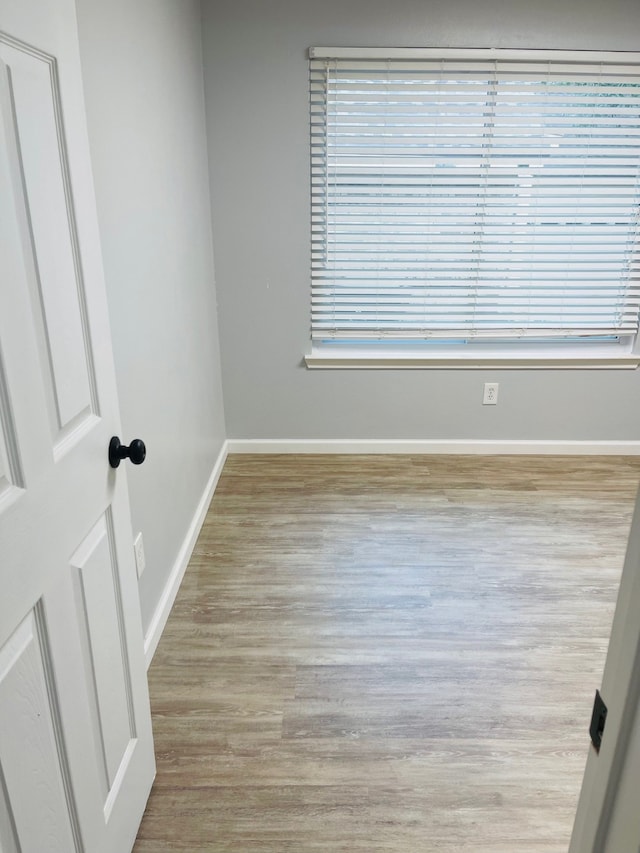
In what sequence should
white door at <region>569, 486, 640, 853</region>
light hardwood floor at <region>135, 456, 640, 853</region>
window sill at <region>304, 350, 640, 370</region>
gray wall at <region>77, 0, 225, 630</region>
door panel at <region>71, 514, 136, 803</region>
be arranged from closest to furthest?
white door at <region>569, 486, 640, 853</region>, door panel at <region>71, 514, 136, 803</region>, light hardwood floor at <region>135, 456, 640, 853</region>, gray wall at <region>77, 0, 225, 630</region>, window sill at <region>304, 350, 640, 370</region>

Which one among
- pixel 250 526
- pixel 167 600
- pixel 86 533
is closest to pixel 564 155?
pixel 250 526

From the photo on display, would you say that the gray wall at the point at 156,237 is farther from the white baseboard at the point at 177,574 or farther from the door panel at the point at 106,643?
the door panel at the point at 106,643

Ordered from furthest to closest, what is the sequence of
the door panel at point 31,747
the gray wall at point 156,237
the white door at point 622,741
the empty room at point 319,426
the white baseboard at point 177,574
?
the white baseboard at point 177,574 < the gray wall at point 156,237 < the empty room at point 319,426 < the door panel at point 31,747 < the white door at point 622,741

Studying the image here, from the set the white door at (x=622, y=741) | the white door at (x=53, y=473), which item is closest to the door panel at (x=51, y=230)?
the white door at (x=53, y=473)

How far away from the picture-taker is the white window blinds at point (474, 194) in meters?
2.93

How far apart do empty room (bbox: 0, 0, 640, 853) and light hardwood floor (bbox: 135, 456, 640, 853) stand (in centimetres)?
1

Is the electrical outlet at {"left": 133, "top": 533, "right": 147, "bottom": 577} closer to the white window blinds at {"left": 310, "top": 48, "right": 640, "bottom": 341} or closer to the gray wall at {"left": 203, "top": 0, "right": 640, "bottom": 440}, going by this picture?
the gray wall at {"left": 203, "top": 0, "right": 640, "bottom": 440}

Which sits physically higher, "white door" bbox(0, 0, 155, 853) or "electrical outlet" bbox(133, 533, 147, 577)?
Answer: "white door" bbox(0, 0, 155, 853)

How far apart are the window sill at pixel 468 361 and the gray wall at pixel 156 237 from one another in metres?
0.76

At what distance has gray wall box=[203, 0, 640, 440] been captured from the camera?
284 cm

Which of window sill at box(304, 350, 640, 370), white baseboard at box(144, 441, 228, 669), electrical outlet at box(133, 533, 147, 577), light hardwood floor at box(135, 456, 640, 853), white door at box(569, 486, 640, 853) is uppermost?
white door at box(569, 486, 640, 853)

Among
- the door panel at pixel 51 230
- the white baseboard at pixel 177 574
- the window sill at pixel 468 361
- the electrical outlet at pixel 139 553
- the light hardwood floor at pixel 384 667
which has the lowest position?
the light hardwood floor at pixel 384 667

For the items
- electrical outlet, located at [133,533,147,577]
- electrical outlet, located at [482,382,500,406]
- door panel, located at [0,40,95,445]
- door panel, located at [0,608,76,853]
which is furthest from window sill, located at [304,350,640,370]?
door panel, located at [0,608,76,853]

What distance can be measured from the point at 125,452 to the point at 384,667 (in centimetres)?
119
